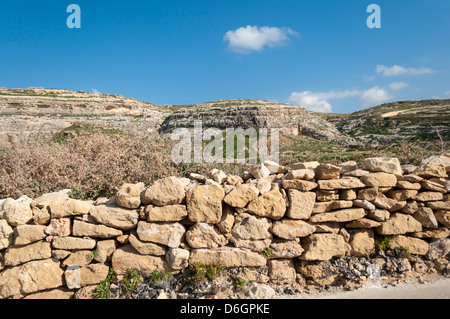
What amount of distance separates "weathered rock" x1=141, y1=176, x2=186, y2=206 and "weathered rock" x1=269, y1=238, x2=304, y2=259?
5.52ft

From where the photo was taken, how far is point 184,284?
3.68 m

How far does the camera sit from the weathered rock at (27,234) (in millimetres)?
3473

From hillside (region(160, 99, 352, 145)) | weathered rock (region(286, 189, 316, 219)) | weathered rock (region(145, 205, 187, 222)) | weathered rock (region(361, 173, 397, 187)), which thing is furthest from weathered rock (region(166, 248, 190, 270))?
hillside (region(160, 99, 352, 145))

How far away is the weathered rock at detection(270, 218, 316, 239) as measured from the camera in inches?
151

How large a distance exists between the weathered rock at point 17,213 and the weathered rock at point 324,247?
4233mm

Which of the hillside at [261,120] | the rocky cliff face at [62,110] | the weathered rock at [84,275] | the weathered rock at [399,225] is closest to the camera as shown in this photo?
the weathered rock at [84,275]

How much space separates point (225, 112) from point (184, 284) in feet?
169

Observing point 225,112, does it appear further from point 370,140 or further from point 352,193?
point 352,193

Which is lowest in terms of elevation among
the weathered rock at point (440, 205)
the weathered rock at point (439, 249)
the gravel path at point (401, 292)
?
the gravel path at point (401, 292)

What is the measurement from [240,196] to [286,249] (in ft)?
3.75

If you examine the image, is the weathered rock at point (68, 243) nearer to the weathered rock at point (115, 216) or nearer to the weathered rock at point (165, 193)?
the weathered rock at point (115, 216)

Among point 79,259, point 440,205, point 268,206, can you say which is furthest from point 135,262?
point 440,205

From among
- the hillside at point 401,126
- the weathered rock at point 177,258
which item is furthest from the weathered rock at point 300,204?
the hillside at point 401,126

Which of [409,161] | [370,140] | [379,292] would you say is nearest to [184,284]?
[379,292]
